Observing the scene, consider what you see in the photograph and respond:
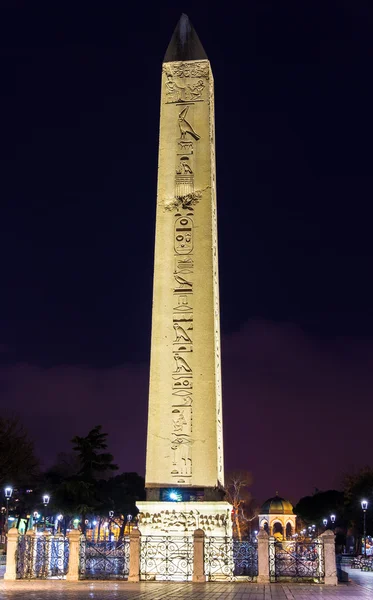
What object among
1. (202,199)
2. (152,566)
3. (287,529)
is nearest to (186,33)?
(202,199)

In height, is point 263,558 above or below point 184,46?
below

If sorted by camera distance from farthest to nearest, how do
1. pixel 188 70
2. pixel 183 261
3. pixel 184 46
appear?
Answer: 1. pixel 184 46
2. pixel 188 70
3. pixel 183 261

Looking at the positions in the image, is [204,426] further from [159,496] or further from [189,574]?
[189,574]

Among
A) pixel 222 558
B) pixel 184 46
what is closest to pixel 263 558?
pixel 222 558

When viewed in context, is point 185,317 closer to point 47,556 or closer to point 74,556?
point 74,556

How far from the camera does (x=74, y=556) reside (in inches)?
→ 742

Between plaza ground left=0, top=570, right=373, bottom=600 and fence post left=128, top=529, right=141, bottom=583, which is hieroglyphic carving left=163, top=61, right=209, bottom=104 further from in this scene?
plaza ground left=0, top=570, right=373, bottom=600

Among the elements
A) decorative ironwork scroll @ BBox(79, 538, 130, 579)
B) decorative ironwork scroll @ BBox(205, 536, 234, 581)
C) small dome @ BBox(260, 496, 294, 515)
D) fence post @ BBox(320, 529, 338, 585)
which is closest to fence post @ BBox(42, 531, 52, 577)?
decorative ironwork scroll @ BBox(79, 538, 130, 579)

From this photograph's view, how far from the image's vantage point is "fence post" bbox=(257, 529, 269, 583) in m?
18.1

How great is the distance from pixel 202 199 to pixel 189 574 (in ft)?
27.7

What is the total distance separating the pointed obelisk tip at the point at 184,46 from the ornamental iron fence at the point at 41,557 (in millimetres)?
12434

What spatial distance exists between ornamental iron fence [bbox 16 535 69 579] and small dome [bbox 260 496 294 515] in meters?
73.8

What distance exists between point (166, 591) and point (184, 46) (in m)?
13.5

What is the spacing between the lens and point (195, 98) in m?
20.2
